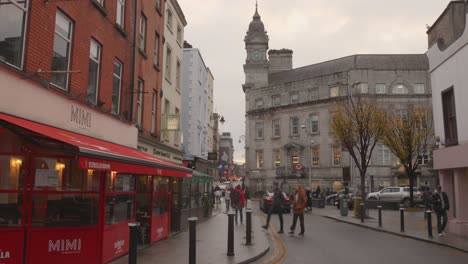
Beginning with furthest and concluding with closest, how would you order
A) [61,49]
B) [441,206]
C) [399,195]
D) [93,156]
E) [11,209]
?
[399,195], [441,206], [61,49], [11,209], [93,156]

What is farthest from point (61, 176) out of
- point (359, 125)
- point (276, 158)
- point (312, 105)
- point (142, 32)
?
point (276, 158)

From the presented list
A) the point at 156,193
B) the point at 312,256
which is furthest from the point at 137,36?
the point at 312,256

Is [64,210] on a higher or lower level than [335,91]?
lower

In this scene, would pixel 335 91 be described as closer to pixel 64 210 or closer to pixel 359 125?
pixel 359 125

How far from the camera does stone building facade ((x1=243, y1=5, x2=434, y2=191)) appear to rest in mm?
46688

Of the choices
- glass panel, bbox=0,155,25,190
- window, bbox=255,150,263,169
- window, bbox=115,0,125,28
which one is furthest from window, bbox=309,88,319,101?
glass panel, bbox=0,155,25,190

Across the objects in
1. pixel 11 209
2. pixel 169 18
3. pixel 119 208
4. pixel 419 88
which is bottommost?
pixel 119 208

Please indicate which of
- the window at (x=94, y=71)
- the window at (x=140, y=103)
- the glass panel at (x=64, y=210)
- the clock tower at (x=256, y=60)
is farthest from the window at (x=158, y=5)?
the clock tower at (x=256, y=60)

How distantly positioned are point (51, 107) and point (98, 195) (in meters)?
2.21

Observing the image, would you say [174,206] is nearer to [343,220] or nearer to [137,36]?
[137,36]

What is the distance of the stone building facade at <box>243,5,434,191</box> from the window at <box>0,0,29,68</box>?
125 ft

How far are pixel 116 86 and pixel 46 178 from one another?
6171 mm

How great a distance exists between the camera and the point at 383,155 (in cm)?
4659

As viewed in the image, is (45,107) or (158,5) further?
(158,5)
